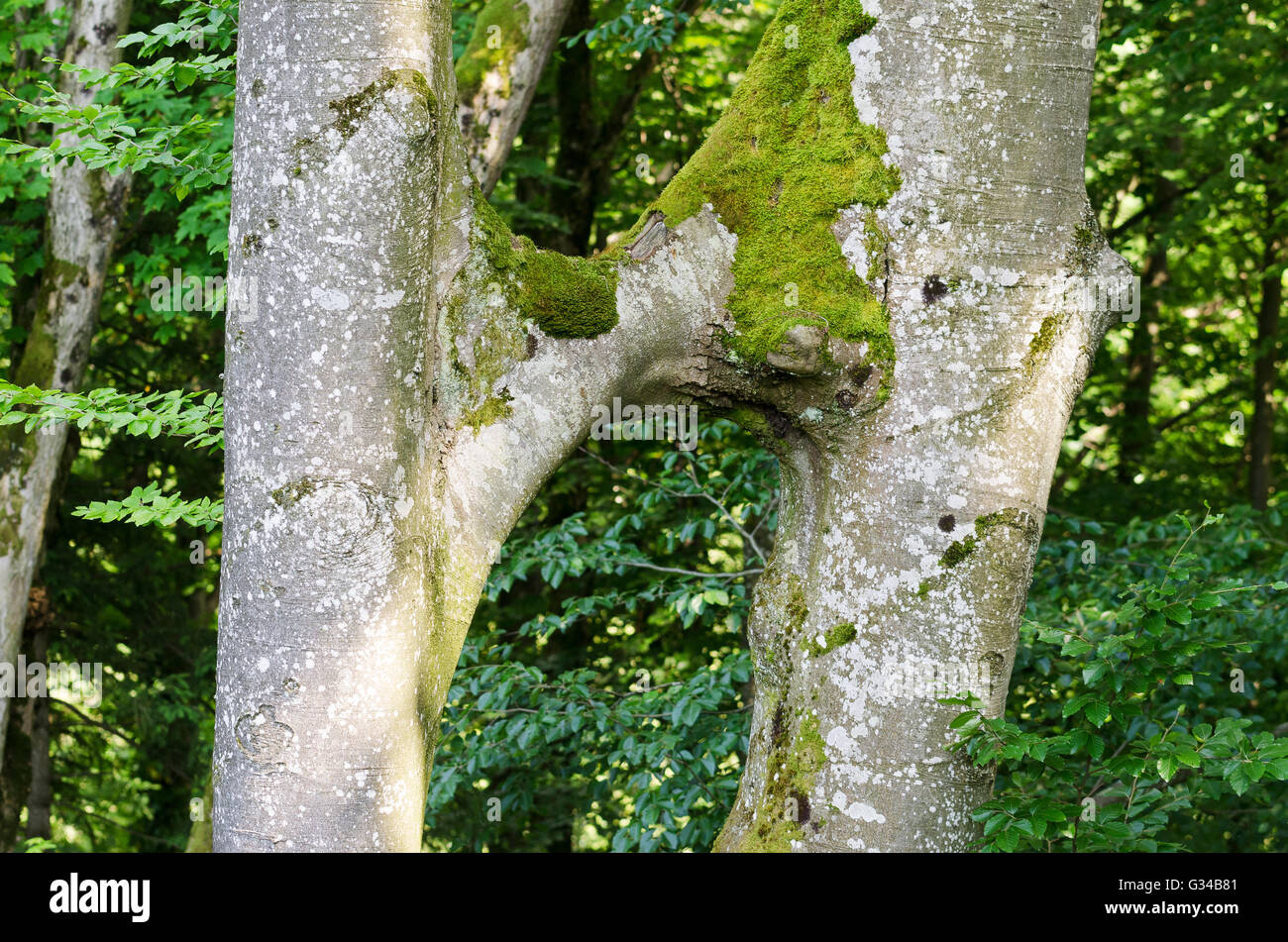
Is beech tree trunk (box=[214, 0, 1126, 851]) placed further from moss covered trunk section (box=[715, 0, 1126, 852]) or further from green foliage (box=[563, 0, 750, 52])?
green foliage (box=[563, 0, 750, 52])

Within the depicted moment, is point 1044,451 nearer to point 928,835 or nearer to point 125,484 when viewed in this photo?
point 928,835

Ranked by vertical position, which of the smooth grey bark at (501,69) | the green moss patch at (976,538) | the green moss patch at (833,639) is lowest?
the green moss patch at (833,639)

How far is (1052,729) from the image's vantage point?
156 inches

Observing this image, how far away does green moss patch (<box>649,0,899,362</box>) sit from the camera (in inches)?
96.1

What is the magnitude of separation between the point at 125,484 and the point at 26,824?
10.1ft

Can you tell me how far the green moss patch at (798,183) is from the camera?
2.44 m

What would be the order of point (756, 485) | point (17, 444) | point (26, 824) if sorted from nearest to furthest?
point (756, 485) → point (17, 444) → point (26, 824)

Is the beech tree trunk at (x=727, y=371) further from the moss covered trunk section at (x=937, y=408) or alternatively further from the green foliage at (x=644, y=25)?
the green foliage at (x=644, y=25)

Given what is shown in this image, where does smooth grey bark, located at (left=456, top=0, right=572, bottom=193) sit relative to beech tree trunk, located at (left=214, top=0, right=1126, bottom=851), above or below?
above

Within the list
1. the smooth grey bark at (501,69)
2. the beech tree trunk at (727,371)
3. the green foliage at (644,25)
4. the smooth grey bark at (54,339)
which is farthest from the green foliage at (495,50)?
the beech tree trunk at (727,371)

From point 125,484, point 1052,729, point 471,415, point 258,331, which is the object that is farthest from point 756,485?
point 125,484

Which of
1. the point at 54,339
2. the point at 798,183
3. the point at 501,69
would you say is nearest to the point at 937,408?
the point at 798,183

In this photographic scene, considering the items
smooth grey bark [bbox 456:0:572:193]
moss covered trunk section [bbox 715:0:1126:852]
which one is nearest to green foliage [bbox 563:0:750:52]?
→ smooth grey bark [bbox 456:0:572:193]

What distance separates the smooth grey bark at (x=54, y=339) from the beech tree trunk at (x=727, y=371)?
5882 millimetres
